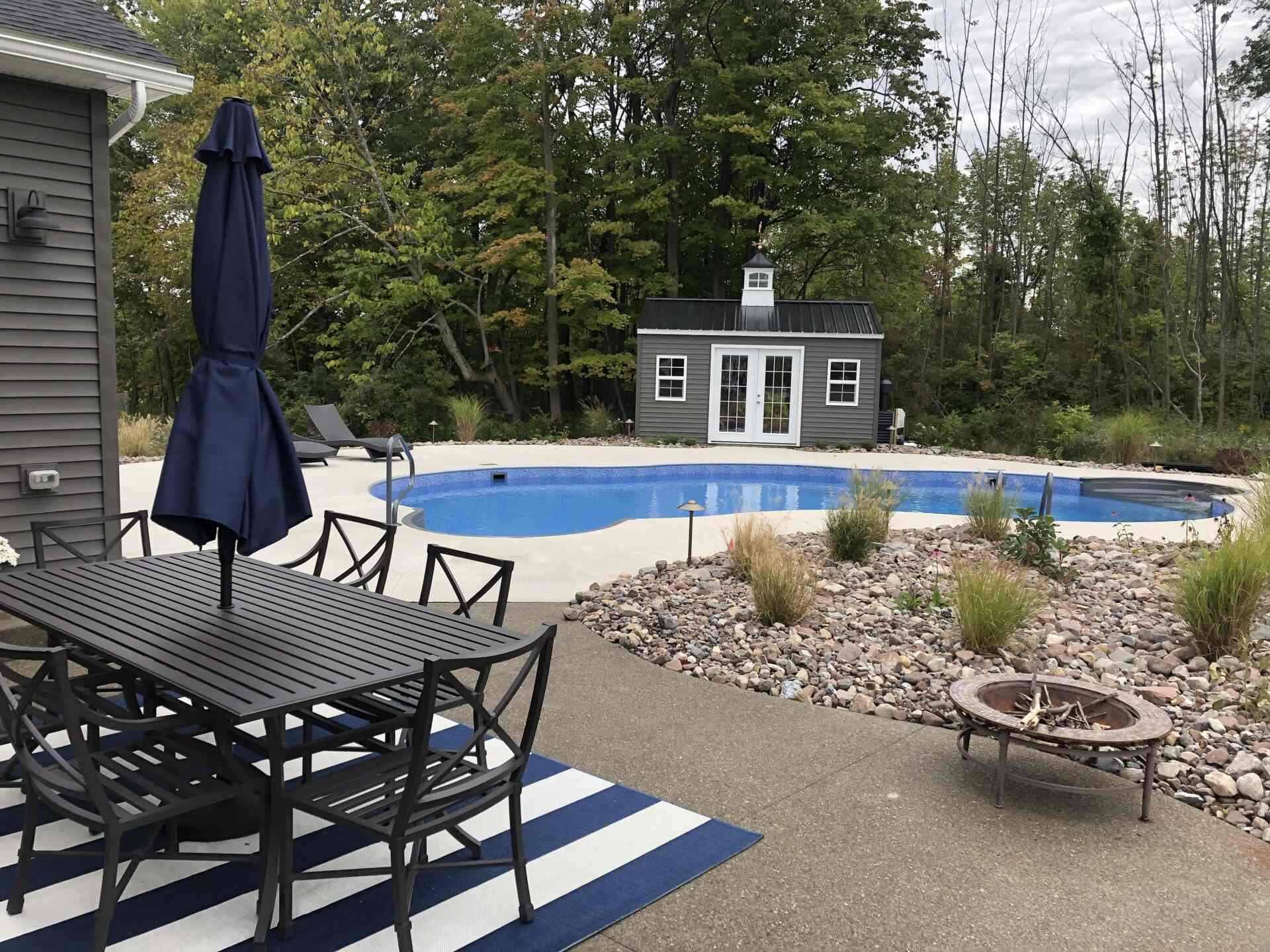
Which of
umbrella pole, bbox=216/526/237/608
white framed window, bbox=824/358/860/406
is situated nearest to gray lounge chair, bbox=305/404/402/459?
Result: white framed window, bbox=824/358/860/406

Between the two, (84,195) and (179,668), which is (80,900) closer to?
(179,668)

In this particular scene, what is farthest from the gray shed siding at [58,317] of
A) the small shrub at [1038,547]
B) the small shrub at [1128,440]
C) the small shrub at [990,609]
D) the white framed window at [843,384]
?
the small shrub at [1128,440]

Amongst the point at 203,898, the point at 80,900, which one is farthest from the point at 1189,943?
the point at 80,900

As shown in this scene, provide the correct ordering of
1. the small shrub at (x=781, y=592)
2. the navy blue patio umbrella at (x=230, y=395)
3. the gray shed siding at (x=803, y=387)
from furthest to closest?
the gray shed siding at (x=803, y=387), the small shrub at (x=781, y=592), the navy blue patio umbrella at (x=230, y=395)

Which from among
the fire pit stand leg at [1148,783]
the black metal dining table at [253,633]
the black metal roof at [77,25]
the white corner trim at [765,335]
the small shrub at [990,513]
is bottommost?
the fire pit stand leg at [1148,783]

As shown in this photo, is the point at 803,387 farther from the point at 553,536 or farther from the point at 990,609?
the point at 990,609

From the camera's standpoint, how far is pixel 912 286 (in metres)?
20.3

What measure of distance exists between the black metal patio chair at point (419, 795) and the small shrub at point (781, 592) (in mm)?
2558

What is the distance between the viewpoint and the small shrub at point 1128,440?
1401cm

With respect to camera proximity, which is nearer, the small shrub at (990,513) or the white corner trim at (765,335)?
the small shrub at (990,513)

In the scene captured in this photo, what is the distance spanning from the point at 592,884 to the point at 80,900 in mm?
1298

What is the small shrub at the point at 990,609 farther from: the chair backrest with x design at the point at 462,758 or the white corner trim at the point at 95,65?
the white corner trim at the point at 95,65

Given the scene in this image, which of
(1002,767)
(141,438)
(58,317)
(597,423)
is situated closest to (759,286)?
(597,423)

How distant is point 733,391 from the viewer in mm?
16188
